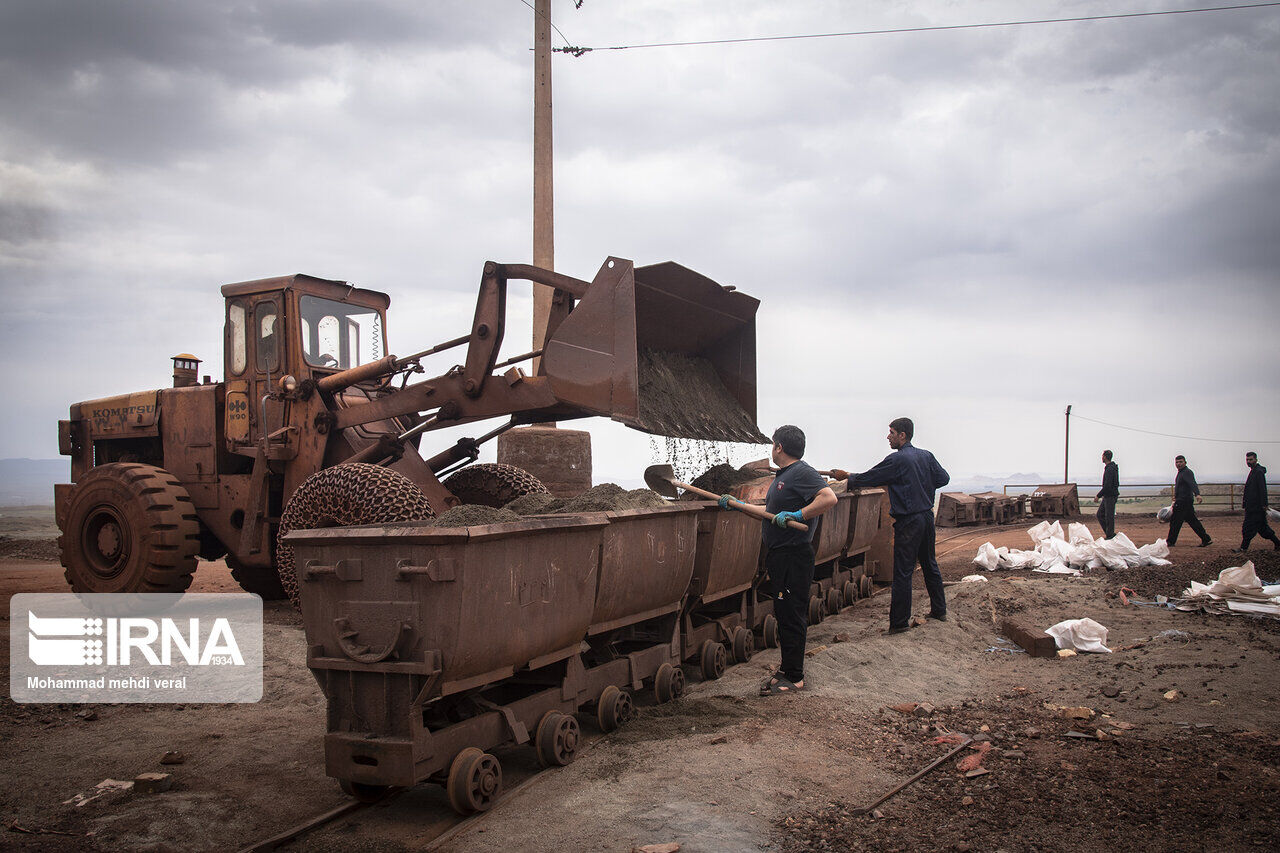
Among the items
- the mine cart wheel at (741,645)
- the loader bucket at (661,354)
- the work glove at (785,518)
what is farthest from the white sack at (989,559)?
the work glove at (785,518)

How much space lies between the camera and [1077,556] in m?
13.7

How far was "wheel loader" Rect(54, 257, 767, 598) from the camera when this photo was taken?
7.24 meters

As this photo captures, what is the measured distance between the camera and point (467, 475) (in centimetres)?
921

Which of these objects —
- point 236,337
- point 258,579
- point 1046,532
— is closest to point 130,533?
point 258,579

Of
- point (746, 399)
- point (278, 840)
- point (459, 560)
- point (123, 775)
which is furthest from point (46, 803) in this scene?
point (746, 399)

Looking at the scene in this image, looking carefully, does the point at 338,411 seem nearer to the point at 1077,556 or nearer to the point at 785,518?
the point at 785,518

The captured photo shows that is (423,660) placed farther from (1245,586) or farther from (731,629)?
(1245,586)

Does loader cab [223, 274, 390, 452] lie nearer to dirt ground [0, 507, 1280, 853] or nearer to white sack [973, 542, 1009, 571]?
dirt ground [0, 507, 1280, 853]

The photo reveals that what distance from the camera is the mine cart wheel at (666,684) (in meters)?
6.33

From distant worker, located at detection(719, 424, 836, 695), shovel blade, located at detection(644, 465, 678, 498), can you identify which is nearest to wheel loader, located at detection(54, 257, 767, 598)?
shovel blade, located at detection(644, 465, 678, 498)

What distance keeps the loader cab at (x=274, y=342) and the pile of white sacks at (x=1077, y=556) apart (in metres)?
10.2

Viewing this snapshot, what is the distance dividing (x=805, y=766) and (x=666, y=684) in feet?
5.25

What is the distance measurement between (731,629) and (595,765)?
2938mm

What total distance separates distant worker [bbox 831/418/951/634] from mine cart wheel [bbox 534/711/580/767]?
14.1 ft
